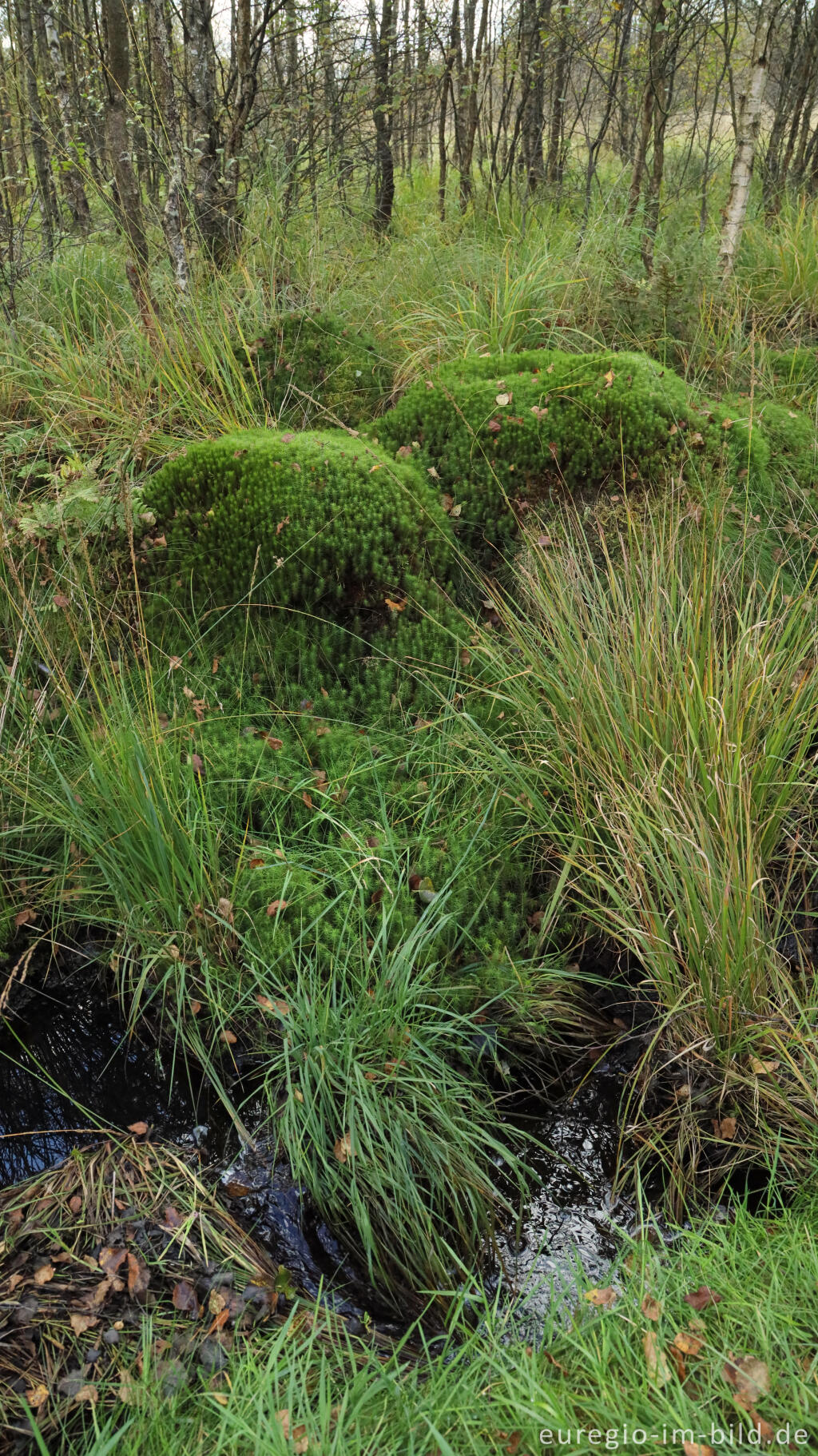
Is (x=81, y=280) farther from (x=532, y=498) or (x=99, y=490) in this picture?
(x=532, y=498)

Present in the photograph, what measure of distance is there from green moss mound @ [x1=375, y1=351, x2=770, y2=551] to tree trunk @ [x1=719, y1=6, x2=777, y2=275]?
67.5 inches

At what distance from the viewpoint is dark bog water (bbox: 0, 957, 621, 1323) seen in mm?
2379

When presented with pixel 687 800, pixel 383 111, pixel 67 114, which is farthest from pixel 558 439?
pixel 67 114

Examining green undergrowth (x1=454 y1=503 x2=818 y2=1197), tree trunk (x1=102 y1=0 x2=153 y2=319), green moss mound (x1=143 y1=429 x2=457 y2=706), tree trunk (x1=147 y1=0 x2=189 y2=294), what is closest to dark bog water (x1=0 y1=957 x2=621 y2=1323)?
green undergrowth (x1=454 y1=503 x2=818 y2=1197)

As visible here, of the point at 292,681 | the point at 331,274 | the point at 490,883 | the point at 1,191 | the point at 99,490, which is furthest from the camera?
the point at 1,191

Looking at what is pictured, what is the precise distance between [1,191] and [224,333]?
2911mm

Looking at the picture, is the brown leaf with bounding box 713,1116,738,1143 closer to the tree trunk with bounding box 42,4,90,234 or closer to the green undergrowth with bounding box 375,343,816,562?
the green undergrowth with bounding box 375,343,816,562

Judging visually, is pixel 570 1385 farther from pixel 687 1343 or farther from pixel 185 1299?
pixel 185 1299

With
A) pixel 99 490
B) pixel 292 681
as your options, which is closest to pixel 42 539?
pixel 99 490

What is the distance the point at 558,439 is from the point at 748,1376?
3.75 m

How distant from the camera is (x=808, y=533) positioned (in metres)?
4.07

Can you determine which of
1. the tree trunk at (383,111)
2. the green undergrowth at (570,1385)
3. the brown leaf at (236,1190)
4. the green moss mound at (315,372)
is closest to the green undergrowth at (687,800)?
the green undergrowth at (570,1385)

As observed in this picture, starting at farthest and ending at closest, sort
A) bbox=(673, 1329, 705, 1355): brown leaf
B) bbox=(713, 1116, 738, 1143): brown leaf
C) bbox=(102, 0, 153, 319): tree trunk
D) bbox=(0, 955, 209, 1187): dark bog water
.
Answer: bbox=(102, 0, 153, 319): tree trunk, bbox=(0, 955, 209, 1187): dark bog water, bbox=(713, 1116, 738, 1143): brown leaf, bbox=(673, 1329, 705, 1355): brown leaf

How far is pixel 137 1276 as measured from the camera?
2158mm
